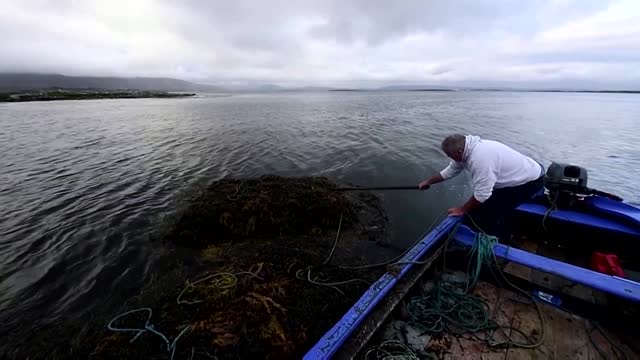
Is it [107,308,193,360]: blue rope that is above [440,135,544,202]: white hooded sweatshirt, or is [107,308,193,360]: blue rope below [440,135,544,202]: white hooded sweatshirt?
below

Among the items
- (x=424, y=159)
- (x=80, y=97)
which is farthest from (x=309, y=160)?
(x=80, y=97)

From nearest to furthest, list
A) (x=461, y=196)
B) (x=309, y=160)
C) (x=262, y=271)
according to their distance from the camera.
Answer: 1. (x=262, y=271)
2. (x=461, y=196)
3. (x=309, y=160)

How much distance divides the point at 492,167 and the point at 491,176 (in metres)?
0.18

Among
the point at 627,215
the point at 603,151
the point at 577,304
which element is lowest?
the point at 603,151

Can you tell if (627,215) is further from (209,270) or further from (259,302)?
(209,270)

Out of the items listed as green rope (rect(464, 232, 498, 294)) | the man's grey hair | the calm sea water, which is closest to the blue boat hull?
green rope (rect(464, 232, 498, 294))

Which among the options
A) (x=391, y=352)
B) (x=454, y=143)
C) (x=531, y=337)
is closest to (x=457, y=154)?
(x=454, y=143)

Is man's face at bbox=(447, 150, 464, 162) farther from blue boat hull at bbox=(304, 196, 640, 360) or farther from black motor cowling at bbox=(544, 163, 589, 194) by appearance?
black motor cowling at bbox=(544, 163, 589, 194)

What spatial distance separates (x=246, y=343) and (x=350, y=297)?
186 centimetres

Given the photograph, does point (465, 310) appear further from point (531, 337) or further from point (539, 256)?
point (539, 256)

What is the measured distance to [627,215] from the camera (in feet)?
15.7

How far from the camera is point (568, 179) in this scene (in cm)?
539

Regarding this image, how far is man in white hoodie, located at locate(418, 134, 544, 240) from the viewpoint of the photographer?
4586 mm

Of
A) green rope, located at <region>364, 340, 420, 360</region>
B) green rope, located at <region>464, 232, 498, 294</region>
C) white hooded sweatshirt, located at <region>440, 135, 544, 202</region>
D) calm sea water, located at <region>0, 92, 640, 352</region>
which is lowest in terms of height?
calm sea water, located at <region>0, 92, 640, 352</region>
